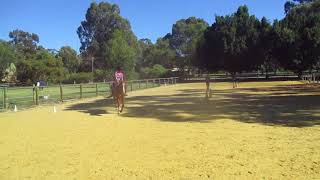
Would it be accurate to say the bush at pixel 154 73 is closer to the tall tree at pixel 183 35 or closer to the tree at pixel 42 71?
the tree at pixel 42 71

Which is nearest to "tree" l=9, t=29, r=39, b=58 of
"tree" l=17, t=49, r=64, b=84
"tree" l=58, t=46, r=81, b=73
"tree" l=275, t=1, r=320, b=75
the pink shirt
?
"tree" l=58, t=46, r=81, b=73

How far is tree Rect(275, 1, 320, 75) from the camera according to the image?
57.7m

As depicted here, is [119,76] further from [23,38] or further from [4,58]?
[23,38]

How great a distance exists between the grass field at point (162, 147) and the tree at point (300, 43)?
42.3 meters

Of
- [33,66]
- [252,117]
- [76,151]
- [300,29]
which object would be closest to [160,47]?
[33,66]

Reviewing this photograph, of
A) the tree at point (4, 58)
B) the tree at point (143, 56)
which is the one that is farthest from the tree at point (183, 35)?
the tree at point (4, 58)

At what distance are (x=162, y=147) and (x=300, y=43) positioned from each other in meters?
51.5

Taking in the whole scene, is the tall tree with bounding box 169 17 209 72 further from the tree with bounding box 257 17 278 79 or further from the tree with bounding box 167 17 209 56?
the tree with bounding box 257 17 278 79

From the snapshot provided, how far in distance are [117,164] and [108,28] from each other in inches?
3903

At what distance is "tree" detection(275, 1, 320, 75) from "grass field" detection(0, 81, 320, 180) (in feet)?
139

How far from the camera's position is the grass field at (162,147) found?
809 cm

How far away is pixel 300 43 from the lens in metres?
58.8

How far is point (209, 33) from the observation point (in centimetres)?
7194

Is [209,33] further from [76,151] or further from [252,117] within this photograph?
[76,151]
